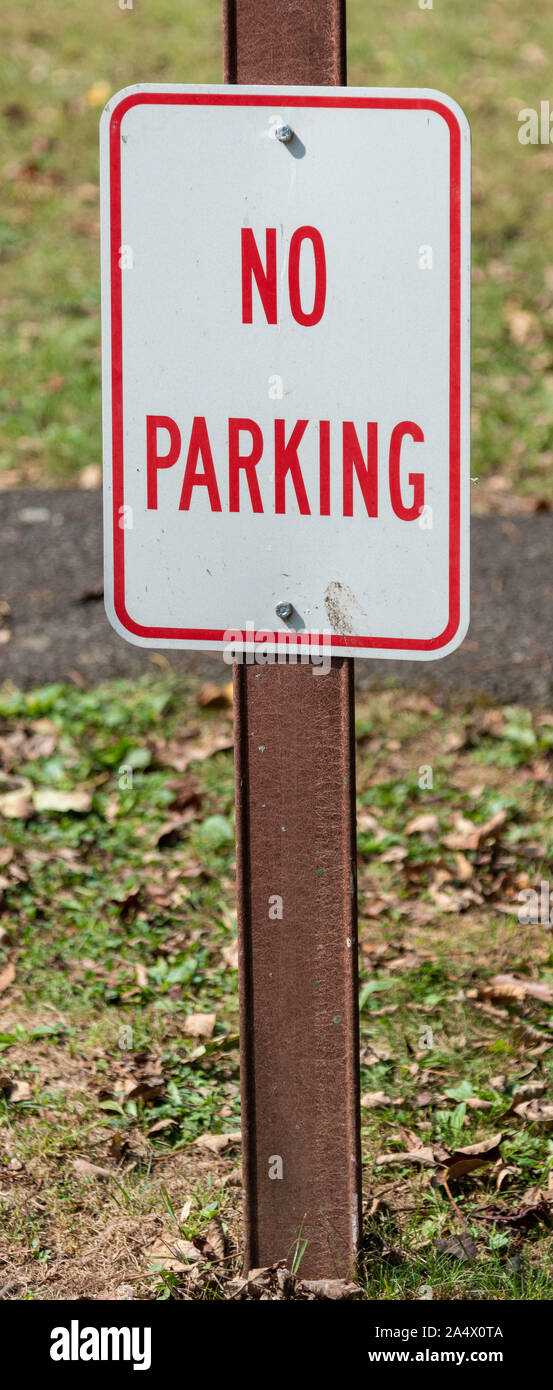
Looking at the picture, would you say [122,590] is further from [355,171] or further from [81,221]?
[81,221]

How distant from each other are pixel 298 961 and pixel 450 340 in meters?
0.99

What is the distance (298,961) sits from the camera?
235 centimetres

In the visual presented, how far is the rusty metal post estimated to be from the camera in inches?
89.8

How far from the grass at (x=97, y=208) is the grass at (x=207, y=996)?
193cm

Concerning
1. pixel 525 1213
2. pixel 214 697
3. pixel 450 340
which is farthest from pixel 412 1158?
pixel 214 697

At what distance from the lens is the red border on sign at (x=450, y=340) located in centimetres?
208

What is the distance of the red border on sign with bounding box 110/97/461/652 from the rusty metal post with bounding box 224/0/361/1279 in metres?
0.07

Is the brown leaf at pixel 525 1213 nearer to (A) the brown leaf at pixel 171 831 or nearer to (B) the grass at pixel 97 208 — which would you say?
(A) the brown leaf at pixel 171 831

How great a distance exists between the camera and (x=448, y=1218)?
2703mm

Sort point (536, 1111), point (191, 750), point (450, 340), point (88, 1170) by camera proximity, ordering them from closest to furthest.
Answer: point (450, 340) → point (88, 1170) → point (536, 1111) → point (191, 750)

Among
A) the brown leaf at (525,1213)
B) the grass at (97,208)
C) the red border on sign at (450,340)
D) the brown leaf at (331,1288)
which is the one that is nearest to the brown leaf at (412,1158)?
the brown leaf at (525,1213)

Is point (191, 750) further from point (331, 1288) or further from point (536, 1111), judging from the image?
point (331, 1288)

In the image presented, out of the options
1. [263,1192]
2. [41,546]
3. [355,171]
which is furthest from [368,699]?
[355,171]

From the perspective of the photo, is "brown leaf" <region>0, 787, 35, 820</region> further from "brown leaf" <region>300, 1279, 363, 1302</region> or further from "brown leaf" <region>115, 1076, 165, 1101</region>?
"brown leaf" <region>300, 1279, 363, 1302</region>
